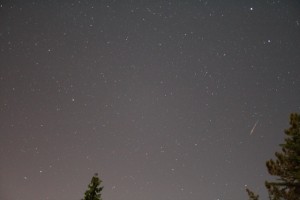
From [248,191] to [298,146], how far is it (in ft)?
8.34

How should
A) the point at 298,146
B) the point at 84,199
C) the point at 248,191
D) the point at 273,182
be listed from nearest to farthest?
the point at 298,146 < the point at 273,182 < the point at 248,191 < the point at 84,199

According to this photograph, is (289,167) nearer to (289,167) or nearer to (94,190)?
(289,167)

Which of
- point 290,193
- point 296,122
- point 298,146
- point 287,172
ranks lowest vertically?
point 290,193

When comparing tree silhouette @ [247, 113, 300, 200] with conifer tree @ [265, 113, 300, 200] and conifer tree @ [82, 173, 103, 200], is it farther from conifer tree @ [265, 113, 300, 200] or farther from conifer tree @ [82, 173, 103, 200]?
conifer tree @ [82, 173, 103, 200]

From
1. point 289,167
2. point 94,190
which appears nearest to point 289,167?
point 289,167

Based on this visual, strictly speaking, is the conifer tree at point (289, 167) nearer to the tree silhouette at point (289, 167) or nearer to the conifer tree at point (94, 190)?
the tree silhouette at point (289, 167)

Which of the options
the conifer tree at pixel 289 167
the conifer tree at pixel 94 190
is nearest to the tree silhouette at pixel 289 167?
the conifer tree at pixel 289 167

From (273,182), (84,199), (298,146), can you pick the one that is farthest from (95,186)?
(298,146)

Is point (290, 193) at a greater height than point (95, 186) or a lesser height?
lesser

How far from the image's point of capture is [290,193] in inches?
341

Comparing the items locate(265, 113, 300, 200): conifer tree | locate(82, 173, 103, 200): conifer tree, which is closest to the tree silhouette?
locate(265, 113, 300, 200): conifer tree

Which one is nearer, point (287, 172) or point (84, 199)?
point (287, 172)

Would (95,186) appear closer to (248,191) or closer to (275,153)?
(248,191)

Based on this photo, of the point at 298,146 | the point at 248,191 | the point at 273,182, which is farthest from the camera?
the point at 248,191
